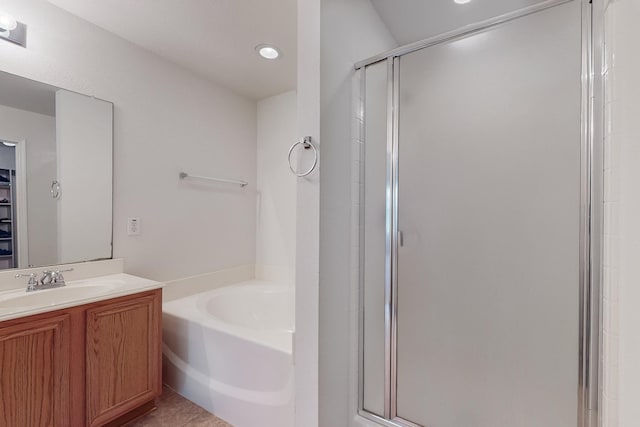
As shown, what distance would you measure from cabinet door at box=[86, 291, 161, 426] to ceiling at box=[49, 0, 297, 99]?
163 centimetres

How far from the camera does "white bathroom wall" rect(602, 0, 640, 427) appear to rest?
0.71 meters

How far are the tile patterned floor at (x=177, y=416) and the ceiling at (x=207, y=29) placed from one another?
2.33 m

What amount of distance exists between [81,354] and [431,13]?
253 cm

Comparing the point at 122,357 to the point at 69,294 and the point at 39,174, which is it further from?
the point at 39,174

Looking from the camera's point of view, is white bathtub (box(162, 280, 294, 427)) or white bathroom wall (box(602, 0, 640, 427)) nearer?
white bathroom wall (box(602, 0, 640, 427))

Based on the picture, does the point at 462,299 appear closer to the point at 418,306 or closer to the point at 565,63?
the point at 418,306

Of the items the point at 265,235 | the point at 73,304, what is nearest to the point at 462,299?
the point at 73,304

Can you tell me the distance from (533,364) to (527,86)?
3.46ft

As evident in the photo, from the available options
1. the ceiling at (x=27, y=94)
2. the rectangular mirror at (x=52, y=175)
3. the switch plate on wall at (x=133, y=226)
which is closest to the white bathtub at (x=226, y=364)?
the switch plate on wall at (x=133, y=226)

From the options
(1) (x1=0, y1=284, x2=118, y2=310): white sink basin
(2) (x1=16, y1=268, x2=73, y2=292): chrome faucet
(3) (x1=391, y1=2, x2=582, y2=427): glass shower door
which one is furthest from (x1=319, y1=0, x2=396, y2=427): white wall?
(2) (x1=16, y1=268, x2=73, y2=292): chrome faucet

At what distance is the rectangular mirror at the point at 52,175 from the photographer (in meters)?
1.49

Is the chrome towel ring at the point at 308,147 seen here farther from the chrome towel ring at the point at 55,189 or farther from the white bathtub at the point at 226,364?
the chrome towel ring at the point at 55,189

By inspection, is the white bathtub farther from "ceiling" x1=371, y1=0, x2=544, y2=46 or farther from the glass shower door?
"ceiling" x1=371, y1=0, x2=544, y2=46

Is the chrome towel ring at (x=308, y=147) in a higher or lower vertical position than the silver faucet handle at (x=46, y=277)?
higher
